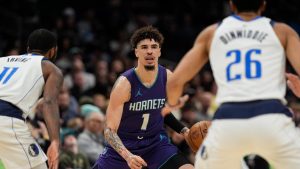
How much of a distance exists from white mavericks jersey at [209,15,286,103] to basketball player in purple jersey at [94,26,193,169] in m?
2.39

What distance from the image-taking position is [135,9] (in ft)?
68.6

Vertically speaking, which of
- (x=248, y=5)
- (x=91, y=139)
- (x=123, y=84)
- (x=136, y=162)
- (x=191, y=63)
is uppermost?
(x=248, y=5)

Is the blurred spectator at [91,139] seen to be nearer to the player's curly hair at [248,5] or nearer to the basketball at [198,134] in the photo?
the basketball at [198,134]

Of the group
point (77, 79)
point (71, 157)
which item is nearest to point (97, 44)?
point (77, 79)

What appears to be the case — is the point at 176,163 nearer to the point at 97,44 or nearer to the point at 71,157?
the point at 71,157

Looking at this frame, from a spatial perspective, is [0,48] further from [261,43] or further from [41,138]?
[261,43]

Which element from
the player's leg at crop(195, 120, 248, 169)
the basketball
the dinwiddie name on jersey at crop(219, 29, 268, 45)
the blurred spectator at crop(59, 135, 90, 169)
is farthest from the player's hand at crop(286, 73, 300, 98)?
the blurred spectator at crop(59, 135, 90, 169)

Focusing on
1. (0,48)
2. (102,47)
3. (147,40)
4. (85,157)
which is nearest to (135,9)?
(102,47)

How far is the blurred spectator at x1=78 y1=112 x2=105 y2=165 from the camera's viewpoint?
40.6 feet

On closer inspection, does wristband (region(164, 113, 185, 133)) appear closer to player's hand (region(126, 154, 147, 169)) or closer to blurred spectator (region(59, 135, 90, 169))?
player's hand (region(126, 154, 147, 169))

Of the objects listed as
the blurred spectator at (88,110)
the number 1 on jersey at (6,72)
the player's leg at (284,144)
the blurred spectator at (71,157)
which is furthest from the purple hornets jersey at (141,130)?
the blurred spectator at (88,110)

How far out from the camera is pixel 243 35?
600 cm

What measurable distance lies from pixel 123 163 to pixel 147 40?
Answer: 4.89ft

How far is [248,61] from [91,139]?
681 centimetres
